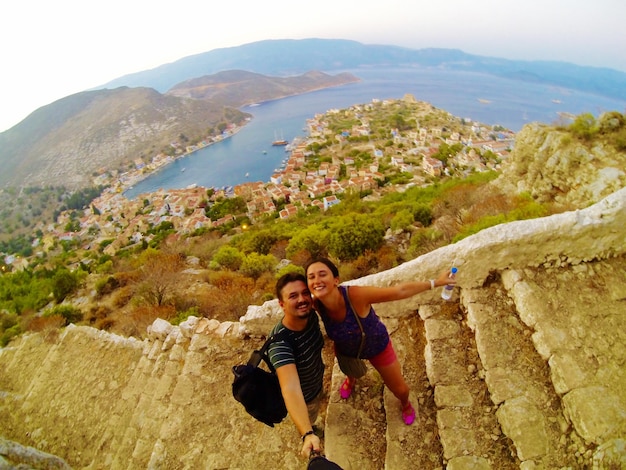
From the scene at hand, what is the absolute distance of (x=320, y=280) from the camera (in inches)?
72.1

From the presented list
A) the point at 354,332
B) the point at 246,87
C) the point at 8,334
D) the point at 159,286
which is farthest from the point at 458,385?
the point at 246,87

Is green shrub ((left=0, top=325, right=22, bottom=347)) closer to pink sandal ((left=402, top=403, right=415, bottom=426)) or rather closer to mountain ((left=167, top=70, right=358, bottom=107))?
pink sandal ((left=402, top=403, right=415, bottom=426))

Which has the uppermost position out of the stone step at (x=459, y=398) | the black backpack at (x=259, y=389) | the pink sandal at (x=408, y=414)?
the black backpack at (x=259, y=389)

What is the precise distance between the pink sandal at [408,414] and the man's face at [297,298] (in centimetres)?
137

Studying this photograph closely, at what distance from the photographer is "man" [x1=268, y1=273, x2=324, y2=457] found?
167cm

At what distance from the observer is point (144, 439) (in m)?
3.82

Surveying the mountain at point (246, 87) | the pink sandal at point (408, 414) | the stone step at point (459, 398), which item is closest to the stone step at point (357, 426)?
the pink sandal at point (408, 414)

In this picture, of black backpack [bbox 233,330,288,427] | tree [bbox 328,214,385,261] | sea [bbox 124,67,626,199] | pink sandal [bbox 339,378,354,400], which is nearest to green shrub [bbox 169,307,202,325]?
tree [bbox 328,214,385,261]

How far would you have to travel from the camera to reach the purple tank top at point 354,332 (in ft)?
6.54

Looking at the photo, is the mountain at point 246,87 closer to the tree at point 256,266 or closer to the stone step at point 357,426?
the tree at point 256,266

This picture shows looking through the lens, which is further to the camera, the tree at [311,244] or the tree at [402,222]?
the tree at [402,222]

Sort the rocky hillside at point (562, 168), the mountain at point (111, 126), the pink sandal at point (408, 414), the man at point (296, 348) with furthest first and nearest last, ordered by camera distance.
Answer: the mountain at point (111, 126), the rocky hillside at point (562, 168), the pink sandal at point (408, 414), the man at point (296, 348)

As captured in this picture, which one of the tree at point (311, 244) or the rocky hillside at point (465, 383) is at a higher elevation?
the rocky hillside at point (465, 383)

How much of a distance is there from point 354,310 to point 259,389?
29.4 inches
